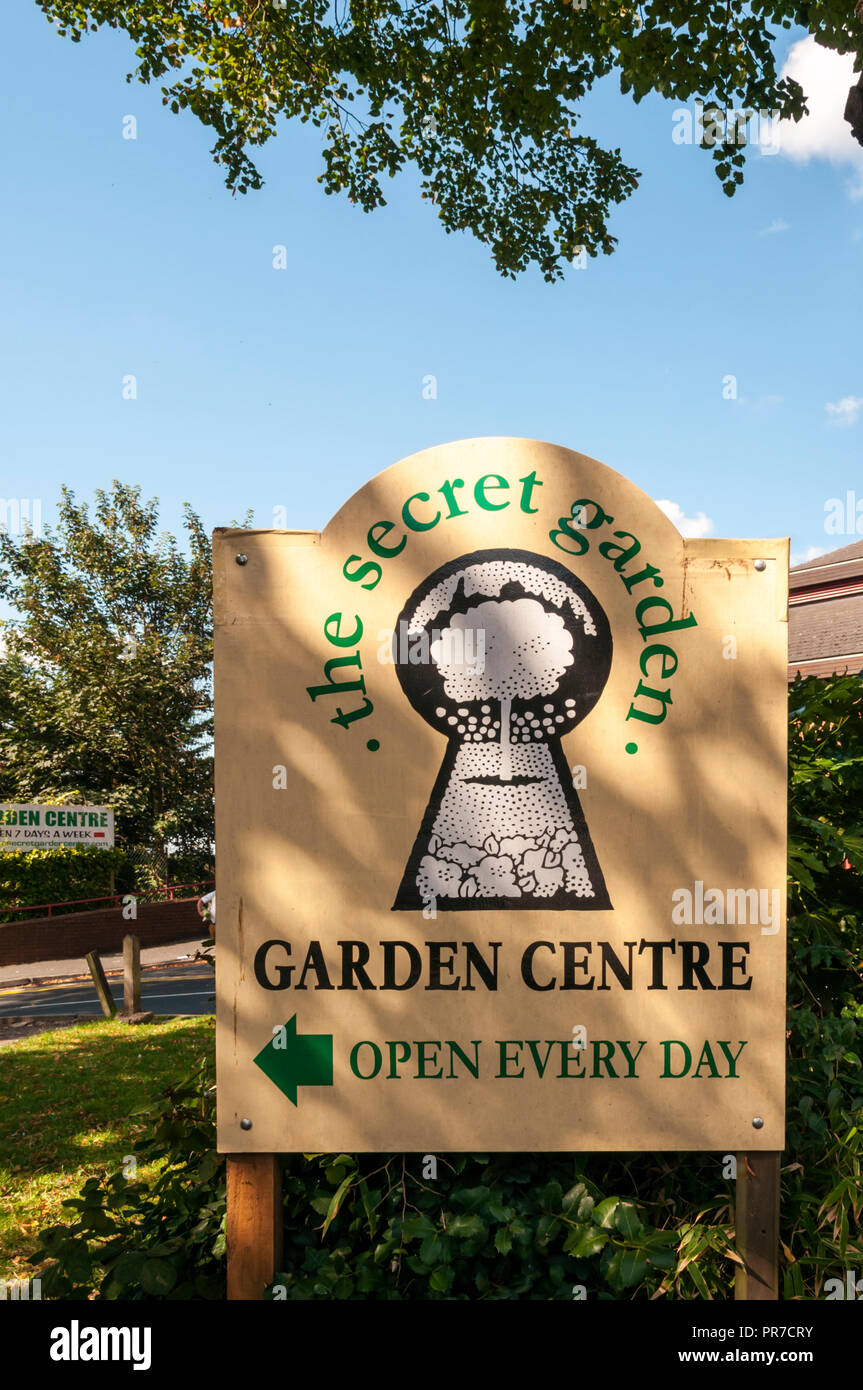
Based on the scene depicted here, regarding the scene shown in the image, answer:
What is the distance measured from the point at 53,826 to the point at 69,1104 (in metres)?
12.0

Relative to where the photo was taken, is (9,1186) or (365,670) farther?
(9,1186)

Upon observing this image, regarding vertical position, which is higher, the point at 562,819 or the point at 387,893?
the point at 562,819

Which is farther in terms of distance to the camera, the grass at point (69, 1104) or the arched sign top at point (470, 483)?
the grass at point (69, 1104)

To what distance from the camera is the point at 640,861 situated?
1859 mm

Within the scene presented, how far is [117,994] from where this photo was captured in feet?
35.0

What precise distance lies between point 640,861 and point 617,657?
51 cm

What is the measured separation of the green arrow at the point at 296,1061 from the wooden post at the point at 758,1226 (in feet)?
3.45

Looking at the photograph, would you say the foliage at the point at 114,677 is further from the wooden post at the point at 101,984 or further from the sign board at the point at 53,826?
the wooden post at the point at 101,984

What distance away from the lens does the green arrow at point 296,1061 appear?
1.81 metres

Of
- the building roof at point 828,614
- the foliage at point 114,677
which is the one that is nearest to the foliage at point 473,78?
the building roof at point 828,614

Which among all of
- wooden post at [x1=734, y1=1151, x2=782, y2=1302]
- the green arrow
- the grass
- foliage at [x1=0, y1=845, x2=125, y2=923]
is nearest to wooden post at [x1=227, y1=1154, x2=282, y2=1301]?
the green arrow

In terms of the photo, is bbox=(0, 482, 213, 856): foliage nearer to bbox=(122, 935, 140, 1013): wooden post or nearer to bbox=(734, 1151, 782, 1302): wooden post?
bbox=(122, 935, 140, 1013): wooden post
